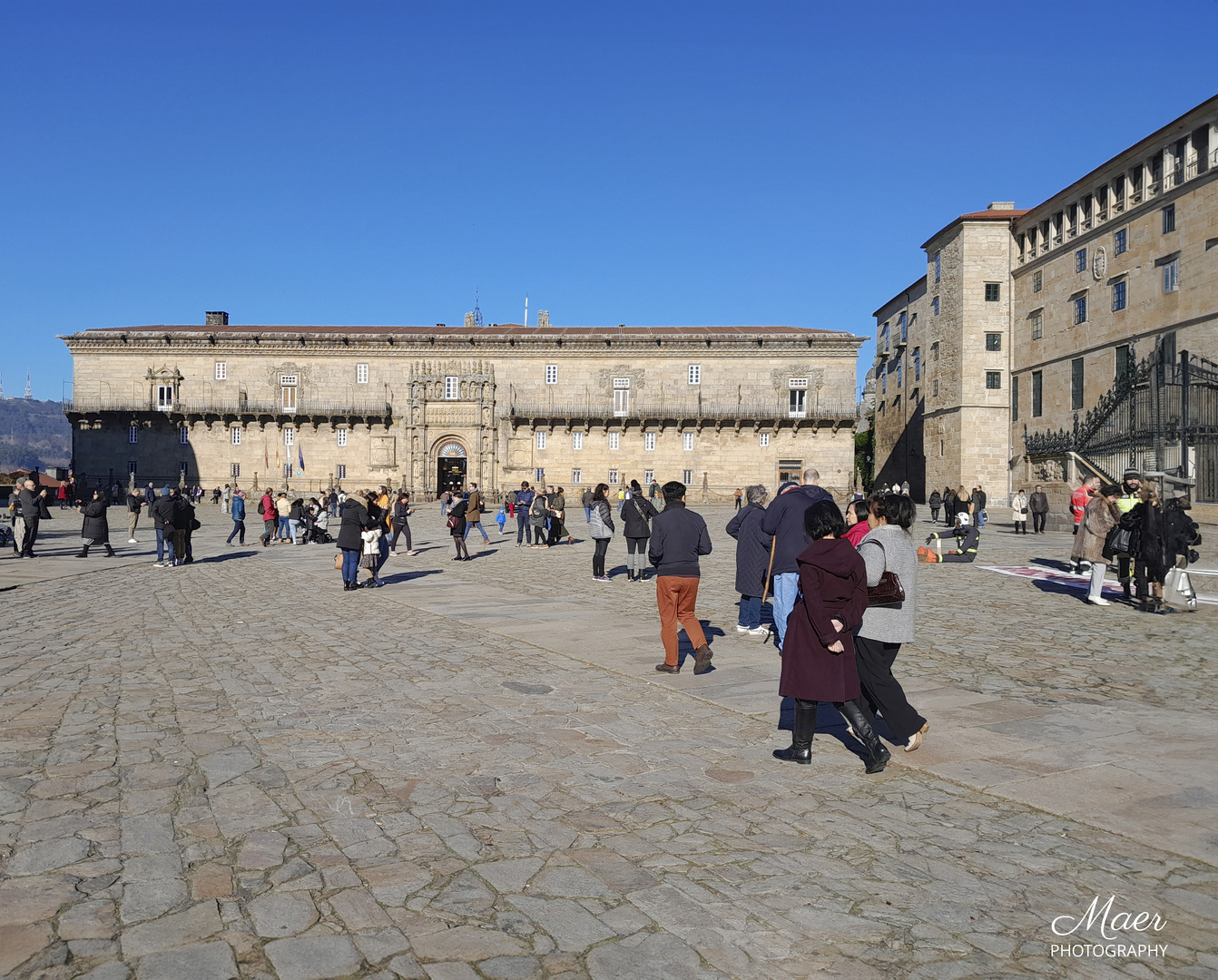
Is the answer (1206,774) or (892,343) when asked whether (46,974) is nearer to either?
(1206,774)

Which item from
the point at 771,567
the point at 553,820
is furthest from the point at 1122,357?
the point at 553,820

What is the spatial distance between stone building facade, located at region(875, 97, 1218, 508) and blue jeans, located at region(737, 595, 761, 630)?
51.2ft

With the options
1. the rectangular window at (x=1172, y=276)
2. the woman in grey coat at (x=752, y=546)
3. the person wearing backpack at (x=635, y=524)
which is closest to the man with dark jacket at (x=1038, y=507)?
the rectangular window at (x=1172, y=276)

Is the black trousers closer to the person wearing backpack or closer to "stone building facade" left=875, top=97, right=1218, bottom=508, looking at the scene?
the person wearing backpack

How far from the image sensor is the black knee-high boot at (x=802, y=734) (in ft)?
16.0

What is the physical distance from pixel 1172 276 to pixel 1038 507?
39.5 ft

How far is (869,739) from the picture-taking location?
476 centimetres

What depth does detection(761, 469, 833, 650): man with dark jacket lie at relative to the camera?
7945 mm

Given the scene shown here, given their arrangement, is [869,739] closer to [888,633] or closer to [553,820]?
[888,633]

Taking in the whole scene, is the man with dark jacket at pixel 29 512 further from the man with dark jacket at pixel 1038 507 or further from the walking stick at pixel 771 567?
the man with dark jacket at pixel 1038 507

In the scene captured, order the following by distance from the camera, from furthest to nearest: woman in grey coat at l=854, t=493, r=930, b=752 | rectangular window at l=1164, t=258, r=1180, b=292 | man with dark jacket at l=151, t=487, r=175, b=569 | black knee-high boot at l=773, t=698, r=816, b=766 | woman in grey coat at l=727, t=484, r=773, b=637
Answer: rectangular window at l=1164, t=258, r=1180, b=292 < man with dark jacket at l=151, t=487, r=175, b=569 < woman in grey coat at l=727, t=484, r=773, b=637 < woman in grey coat at l=854, t=493, r=930, b=752 < black knee-high boot at l=773, t=698, r=816, b=766

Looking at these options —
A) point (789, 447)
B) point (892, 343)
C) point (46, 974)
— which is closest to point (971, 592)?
point (46, 974)

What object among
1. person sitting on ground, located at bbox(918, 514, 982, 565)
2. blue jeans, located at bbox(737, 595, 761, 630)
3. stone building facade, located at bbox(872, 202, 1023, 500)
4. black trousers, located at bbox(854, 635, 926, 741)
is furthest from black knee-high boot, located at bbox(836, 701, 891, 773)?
stone building facade, located at bbox(872, 202, 1023, 500)

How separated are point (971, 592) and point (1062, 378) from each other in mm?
28030
